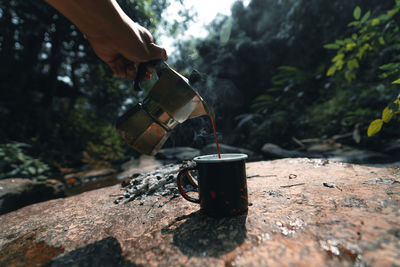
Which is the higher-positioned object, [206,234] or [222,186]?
[222,186]

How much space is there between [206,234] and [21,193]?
9.22ft

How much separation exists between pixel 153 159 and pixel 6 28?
647 cm

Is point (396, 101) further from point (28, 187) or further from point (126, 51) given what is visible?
point (28, 187)

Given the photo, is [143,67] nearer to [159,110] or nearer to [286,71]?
[159,110]

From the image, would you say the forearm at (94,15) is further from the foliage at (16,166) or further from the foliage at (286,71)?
the foliage at (16,166)

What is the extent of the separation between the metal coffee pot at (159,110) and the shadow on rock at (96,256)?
621 mm

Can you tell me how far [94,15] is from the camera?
105cm

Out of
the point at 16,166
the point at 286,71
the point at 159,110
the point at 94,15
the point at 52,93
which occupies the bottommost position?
the point at 16,166

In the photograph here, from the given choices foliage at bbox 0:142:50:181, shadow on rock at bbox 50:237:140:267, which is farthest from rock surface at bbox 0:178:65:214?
shadow on rock at bbox 50:237:140:267

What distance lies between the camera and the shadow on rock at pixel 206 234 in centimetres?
88

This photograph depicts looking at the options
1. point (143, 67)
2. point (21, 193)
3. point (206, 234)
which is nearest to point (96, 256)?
point (206, 234)

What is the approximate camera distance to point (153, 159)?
637 cm

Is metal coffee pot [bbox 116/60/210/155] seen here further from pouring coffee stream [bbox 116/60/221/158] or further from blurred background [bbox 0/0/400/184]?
blurred background [bbox 0/0/400/184]

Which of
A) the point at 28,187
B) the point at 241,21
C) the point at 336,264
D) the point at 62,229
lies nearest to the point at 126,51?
the point at 62,229
